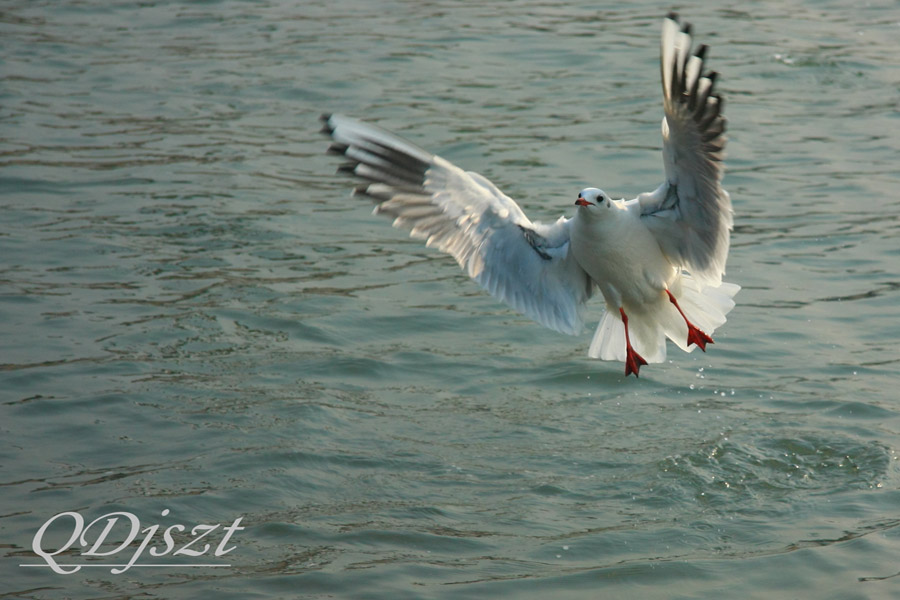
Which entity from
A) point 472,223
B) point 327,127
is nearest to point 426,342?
point 472,223

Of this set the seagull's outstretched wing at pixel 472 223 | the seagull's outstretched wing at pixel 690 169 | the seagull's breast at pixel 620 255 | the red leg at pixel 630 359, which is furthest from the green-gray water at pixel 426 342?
the seagull's outstretched wing at pixel 690 169

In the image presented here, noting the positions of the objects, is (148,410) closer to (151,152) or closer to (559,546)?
(559,546)

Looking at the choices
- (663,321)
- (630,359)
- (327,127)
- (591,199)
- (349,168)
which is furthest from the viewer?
(663,321)

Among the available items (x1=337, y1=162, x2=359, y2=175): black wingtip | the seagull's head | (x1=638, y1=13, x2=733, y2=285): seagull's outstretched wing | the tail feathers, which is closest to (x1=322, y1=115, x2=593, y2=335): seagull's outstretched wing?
(x1=337, y1=162, x2=359, y2=175): black wingtip

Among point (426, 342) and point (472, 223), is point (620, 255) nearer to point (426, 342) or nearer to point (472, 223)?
point (472, 223)

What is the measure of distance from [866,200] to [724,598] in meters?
5.19

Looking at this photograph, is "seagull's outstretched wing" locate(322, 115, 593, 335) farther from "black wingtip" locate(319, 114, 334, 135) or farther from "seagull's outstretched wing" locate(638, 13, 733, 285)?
"seagull's outstretched wing" locate(638, 13, 733, 285)

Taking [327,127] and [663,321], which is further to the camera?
[663,321]

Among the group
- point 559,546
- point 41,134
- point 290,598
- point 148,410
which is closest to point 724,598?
point 559,546

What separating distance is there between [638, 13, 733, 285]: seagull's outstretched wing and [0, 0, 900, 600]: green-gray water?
1.12 m

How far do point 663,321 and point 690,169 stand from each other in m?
1.41

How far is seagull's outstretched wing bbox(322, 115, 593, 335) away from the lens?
6.86 m

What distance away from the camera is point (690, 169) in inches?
244

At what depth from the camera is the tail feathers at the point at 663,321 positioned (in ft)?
23.7
